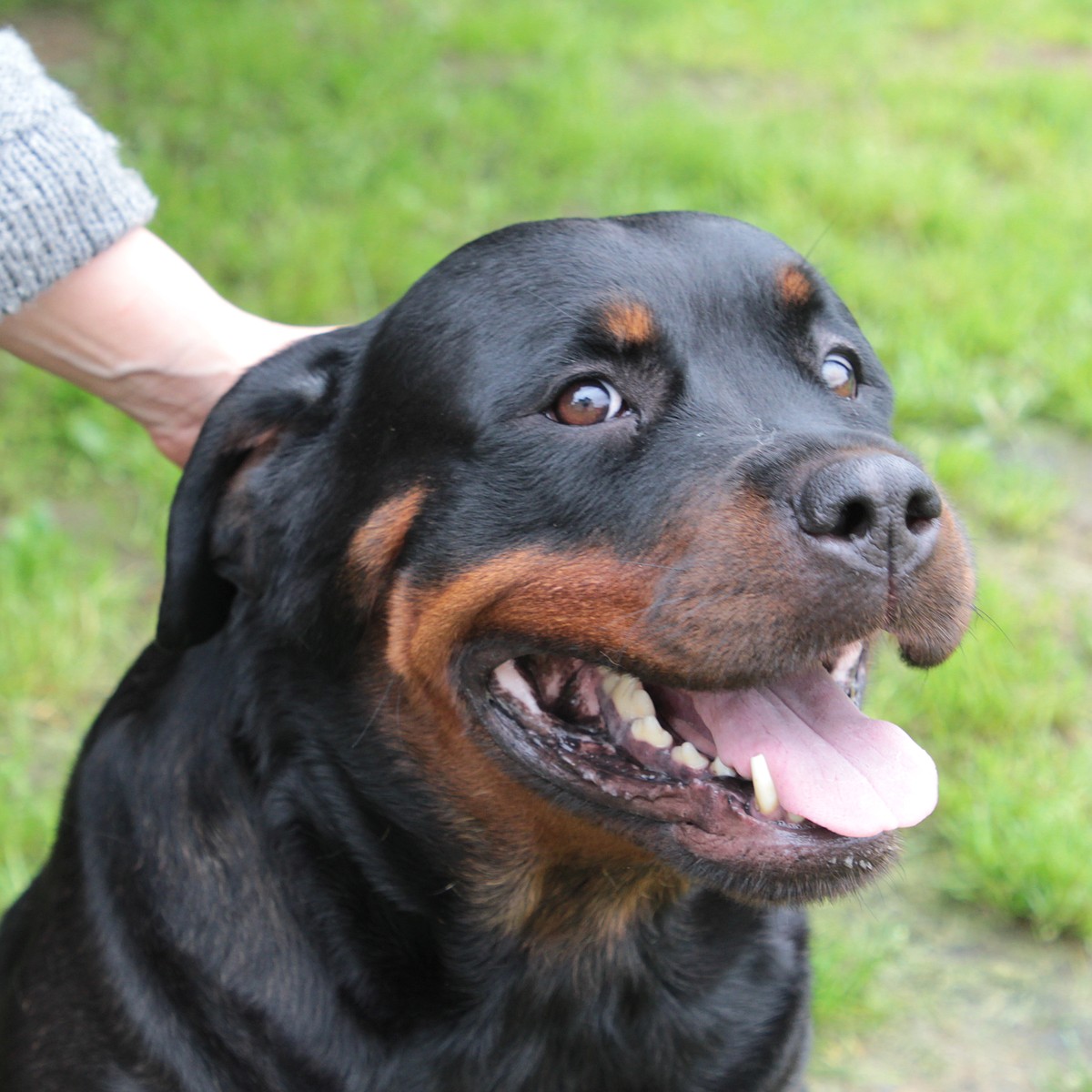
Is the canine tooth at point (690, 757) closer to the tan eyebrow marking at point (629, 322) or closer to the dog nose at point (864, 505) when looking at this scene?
the dog nose at point (864, 505)

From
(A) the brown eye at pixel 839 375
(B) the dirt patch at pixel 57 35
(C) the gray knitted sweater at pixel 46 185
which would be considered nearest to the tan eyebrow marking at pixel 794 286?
(A) the brown eye at pixel 839 375

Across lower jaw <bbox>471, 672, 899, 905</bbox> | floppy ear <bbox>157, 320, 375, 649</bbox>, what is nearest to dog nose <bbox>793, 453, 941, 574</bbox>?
lower jaw <bbox>471, 672, 899, 905</bbox>

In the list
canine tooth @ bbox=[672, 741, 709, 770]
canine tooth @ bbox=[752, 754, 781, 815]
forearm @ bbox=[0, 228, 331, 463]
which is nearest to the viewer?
canine tooth @ bbox=[752, 754, 781, 815]

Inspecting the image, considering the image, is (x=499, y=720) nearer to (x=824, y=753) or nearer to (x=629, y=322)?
(x=824, y=753)

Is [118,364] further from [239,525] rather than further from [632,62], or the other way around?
[632,62]

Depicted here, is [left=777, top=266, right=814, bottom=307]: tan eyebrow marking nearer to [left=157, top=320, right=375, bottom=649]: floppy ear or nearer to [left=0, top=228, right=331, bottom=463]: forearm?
[left=157, top=320, right=375, bottom=649]: floppy ear

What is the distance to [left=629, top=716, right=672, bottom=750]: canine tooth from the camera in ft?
8.10

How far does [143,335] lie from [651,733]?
1.56 m

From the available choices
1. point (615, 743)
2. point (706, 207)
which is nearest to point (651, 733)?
point (615, 743)

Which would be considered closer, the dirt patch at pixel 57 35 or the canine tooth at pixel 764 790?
the canine tooth at pixel 764 790

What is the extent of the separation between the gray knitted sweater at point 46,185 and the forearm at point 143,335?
12cm

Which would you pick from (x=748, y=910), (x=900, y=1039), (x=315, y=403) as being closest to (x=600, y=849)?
(x=748, y=910)

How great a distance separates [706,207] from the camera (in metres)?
6.80

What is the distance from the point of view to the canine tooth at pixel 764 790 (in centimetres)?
230
